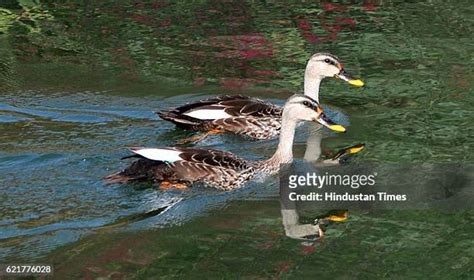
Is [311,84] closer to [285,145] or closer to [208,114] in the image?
[208,114]

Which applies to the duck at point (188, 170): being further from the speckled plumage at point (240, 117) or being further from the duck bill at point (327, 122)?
the speckled plumage at point (240, 117)

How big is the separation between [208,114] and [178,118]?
1.08 feet

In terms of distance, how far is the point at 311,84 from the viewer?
13.3 m

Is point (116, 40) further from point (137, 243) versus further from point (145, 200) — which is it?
point (137, 243)

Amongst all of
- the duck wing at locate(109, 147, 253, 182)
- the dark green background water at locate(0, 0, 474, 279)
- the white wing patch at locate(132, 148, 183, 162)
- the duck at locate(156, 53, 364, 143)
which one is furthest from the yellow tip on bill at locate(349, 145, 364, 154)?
the white wing patch at locate(132, 148, 183, 162)

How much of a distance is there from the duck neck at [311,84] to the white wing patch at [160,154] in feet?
9.33

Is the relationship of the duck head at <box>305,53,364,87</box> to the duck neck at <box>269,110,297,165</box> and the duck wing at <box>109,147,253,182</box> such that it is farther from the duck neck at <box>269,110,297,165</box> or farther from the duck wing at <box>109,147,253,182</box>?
the duck wing at <box>109,147,253,182</box>

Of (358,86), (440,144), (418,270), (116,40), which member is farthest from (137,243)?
(116,40)

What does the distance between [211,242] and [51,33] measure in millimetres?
7451

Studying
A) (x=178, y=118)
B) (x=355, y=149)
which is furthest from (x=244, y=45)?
(x=355, y=149)

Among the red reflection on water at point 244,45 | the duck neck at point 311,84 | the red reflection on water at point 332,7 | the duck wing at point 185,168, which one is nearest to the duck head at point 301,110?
the duck wing at point 185,168

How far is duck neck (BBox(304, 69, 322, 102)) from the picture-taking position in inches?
521

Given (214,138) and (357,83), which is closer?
(214,138)

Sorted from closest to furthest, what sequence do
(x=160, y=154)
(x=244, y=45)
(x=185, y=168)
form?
(x=160, y=154) → (x=185, y=168) → (x=244, y=45)
